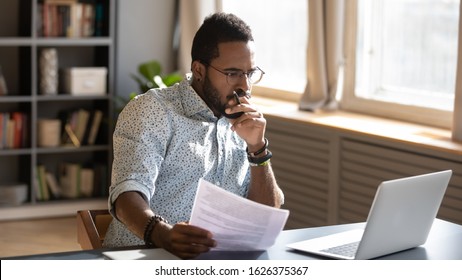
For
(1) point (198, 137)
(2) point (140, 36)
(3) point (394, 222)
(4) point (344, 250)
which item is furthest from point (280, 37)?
(3) point (394, 222)

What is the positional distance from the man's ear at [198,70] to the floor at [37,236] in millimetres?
2390

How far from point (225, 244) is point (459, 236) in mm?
755

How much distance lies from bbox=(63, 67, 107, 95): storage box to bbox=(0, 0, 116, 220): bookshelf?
0.14 feet

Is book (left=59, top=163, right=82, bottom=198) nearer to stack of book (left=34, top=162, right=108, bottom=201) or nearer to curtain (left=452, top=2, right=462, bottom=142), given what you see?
stack of book (left=34, top=162, right=108, bottom=201)

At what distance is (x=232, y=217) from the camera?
1.99 metres

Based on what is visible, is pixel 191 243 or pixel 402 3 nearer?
pixel 191 243

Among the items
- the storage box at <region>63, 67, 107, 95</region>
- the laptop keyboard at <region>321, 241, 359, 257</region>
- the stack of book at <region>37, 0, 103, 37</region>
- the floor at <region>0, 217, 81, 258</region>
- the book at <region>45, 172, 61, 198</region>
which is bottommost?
the floor at <region>0, 217, 81, 258</region>

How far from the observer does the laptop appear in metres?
2.04

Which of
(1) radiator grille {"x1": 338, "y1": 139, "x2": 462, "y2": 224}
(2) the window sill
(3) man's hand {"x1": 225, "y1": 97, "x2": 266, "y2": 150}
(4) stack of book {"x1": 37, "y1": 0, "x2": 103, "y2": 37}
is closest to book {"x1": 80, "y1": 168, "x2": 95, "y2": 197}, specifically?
(4) stack of book {"x1": 37, "y1": 0, "x2": 103, "y2": 37}

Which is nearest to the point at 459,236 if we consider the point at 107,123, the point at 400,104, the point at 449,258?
the point at 449,258

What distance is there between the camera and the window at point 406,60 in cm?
443

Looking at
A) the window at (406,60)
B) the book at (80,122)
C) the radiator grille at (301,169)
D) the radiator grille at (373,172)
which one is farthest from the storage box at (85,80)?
the radiator grille at (373,172)

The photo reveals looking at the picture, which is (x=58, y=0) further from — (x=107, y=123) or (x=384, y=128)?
(x=384, y=128)

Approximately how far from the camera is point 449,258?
2.25 m
